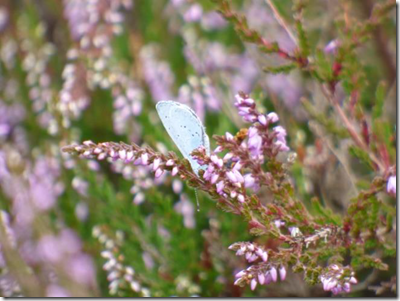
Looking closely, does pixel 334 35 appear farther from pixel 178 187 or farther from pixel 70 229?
pixel 70 229

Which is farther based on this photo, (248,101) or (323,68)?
(323,68)

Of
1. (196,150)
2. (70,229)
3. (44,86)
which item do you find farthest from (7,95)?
(196,150)

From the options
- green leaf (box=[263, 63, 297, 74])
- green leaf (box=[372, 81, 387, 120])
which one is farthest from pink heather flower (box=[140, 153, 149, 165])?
green leaf (box=[372, 81, 387, 120])

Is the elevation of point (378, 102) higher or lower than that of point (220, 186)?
higher

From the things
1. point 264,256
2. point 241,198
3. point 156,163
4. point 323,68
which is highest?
point 323,68

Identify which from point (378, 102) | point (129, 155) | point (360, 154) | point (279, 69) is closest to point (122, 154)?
point (129, 155)

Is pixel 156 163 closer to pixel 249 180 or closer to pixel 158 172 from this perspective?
pixel 158 172

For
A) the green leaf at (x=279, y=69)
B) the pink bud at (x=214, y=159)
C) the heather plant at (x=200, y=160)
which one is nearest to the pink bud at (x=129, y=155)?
Result: the heather plant at (x=200, y=160)
